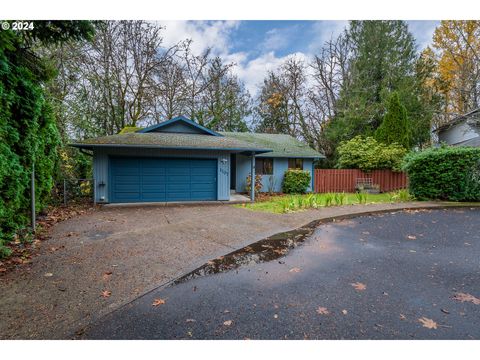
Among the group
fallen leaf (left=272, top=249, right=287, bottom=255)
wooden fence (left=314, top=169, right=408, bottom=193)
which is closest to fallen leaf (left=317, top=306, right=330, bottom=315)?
fallen leaf (left=272, top=249, right=287, bottom=255)

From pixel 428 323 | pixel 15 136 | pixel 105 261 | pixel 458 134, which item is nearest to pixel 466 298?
pixel 428 323

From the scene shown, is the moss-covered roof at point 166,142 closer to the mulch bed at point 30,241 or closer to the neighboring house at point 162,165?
the neighboring house at point 162,165

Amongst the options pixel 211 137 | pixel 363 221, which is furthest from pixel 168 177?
pixel 363 221

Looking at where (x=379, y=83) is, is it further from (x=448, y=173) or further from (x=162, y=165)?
(x=162, y=165)

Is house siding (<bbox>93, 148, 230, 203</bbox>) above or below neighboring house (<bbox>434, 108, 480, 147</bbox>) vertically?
below

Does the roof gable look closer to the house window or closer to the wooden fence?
the house window

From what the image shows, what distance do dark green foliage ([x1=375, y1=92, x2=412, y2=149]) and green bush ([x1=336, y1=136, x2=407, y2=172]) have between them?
0.69 meters

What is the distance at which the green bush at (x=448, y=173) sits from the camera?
9.56m

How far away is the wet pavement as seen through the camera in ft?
7.18
